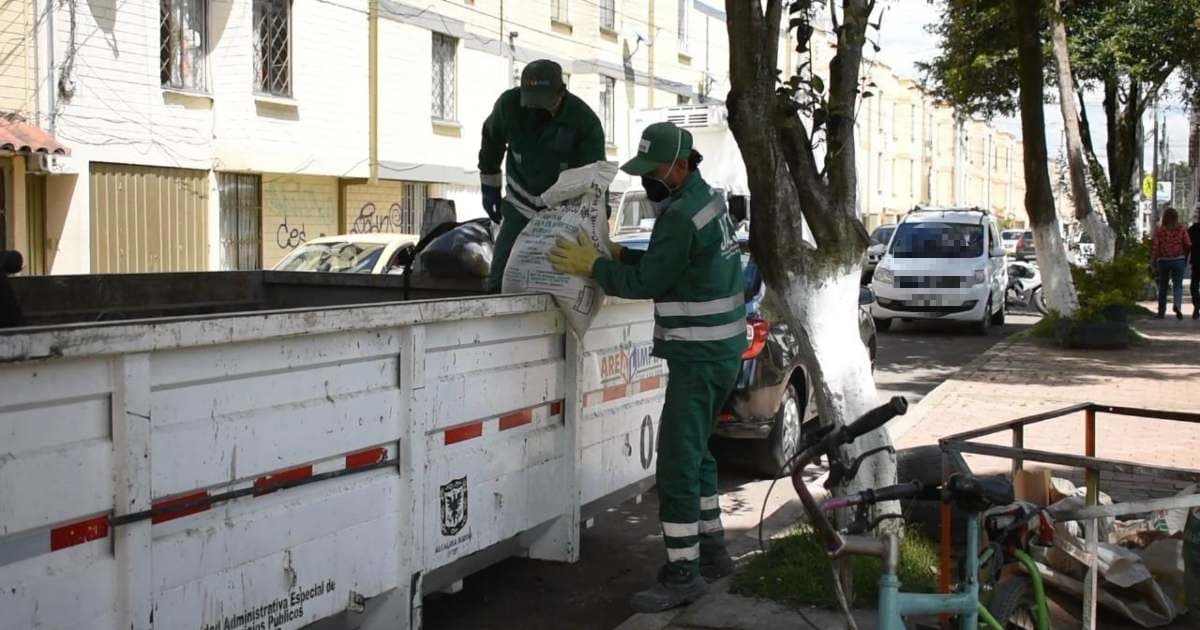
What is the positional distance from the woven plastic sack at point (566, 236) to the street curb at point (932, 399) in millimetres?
2302

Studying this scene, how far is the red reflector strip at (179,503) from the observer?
345 cm

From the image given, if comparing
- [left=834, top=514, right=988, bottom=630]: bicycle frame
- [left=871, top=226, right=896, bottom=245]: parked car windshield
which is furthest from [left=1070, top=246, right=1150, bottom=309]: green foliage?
[left=871, top=226, right=896, bottom=245]: parked car windshield

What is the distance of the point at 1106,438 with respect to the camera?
9.84 m

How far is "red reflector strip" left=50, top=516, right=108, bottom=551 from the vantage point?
318cm

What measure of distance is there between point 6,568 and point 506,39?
2602cm

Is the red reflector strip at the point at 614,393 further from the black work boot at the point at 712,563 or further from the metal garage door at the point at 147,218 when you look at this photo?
the metal garage door at the point at 147,218

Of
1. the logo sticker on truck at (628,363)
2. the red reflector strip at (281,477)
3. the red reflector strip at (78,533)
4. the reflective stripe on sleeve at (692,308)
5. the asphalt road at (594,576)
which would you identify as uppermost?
the reflective stripe on sleeve at (692,308)

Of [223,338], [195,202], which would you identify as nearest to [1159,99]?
[195,202]

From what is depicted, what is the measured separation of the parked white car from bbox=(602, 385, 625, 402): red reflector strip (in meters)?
7.08

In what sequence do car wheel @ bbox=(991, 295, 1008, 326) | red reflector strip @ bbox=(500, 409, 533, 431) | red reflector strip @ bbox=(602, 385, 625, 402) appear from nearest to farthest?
1. red reflector strip @ bbox=(500, 409, 533, 431)
2. red reflector strip @ bbox=(602, 385, 625, 402)
3. car wheel @ bbox=(991, 295, 1008, 326)

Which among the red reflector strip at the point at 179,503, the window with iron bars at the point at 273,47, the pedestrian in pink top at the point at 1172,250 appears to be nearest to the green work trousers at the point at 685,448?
the red reflector strip at the point at 179,503

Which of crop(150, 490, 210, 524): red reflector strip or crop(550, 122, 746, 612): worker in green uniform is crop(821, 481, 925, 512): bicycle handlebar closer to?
crop(150, 490, 210, 524): red reflector strip

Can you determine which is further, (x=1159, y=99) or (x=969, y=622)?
(x=1159, y=99)

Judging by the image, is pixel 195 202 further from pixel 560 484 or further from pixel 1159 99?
pixel 1159 99
